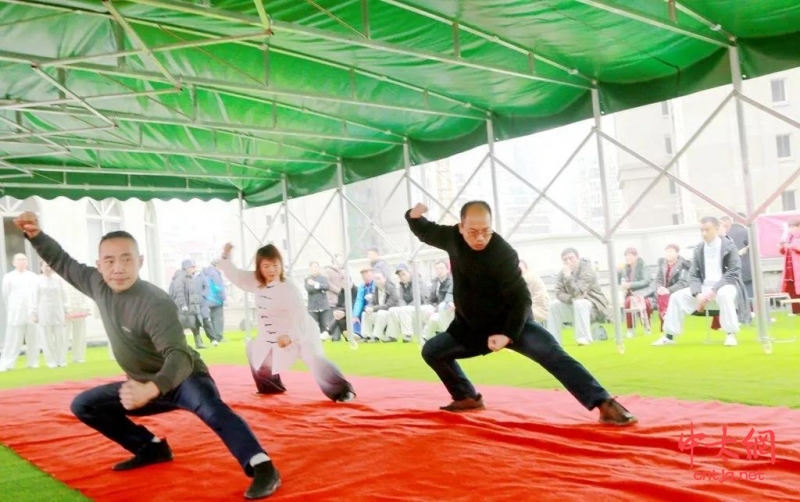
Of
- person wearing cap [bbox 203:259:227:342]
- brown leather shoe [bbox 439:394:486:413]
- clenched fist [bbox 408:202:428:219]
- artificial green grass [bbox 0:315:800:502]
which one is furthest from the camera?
person wearing cap [bbox 203:259:227:342]

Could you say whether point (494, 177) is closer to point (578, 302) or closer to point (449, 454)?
point (578, 302)

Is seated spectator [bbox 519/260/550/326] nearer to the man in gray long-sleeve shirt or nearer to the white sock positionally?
the man in gray long-sleeve shirt

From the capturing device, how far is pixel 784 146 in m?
22.9

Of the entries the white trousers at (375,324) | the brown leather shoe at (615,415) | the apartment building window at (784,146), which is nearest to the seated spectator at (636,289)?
the white trousers at (375,324)

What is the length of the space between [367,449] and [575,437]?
103cm

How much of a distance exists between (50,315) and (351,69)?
660 cm

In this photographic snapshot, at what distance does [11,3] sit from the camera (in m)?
5.43

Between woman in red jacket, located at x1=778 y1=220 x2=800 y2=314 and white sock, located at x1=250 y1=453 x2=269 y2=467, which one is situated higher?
woman in red jacket, located at x1=778 y1=220 x2=800 y2=314

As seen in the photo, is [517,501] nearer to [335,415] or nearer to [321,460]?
[321,460]

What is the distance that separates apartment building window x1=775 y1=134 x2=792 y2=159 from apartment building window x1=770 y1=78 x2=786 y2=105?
6.12 feet

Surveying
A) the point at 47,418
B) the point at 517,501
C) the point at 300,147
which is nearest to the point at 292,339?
the point at 47,418

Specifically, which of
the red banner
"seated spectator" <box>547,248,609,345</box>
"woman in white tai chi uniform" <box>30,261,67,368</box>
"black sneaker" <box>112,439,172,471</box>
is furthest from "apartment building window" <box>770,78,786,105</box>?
"black sneaker" <box>112,439,172,471</box>

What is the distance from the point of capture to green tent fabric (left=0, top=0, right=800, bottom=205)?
18.0ft

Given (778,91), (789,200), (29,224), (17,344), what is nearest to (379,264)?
(17,344)
